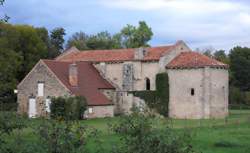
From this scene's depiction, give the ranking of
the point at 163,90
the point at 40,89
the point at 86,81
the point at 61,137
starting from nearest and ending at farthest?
1. the point at 61,137
2. the point at 40,89
3. the point at 163,90
4. the point at 86,81

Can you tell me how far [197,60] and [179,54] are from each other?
13.2 feet

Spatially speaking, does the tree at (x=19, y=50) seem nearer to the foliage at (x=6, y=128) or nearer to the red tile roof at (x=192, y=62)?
the red tile roof at (x=192, y=62)

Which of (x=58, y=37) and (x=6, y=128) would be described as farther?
(x=58, y=37)

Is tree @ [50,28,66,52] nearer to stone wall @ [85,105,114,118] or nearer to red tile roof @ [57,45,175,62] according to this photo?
red tile roof @ [57,45,175,62]

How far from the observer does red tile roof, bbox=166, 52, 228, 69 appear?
189ft

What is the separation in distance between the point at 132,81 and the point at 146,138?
163ft

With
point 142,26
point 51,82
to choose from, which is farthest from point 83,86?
point 142,26

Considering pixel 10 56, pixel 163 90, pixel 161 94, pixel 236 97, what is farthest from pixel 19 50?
pixel 236 97

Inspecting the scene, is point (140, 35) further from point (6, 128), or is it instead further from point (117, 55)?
point (6, 128)

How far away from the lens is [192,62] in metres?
58.1

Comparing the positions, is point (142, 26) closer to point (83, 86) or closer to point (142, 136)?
point (83, 86)

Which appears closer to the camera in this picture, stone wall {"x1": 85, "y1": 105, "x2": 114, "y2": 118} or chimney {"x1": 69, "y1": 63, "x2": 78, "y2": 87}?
stone wall {"x1": 85, "y1": 105, "x2": 114, "y2": 118}

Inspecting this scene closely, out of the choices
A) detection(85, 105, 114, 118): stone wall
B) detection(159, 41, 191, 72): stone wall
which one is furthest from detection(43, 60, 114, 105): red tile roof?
detection(159, 41, 191, 72): stone wall

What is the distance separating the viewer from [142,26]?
320ft
